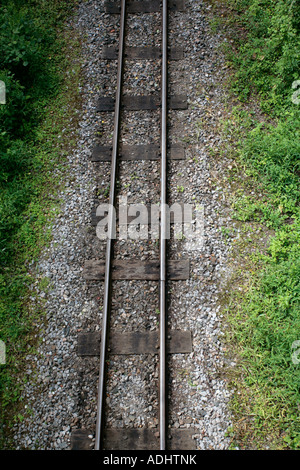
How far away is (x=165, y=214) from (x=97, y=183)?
1218mm

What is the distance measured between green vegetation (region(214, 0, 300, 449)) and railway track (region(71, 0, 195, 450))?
75 centimetres

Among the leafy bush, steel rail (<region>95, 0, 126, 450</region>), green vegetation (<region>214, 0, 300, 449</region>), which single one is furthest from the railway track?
the leafy bush

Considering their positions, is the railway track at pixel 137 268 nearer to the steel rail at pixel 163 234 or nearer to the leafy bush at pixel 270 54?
the steel rail at pixel 163 234

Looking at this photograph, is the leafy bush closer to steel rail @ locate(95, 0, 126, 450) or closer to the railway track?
the railway track

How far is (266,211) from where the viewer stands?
538 centimetres

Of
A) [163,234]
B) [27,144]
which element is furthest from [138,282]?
[27,144]

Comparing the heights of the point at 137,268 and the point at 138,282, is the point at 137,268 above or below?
above

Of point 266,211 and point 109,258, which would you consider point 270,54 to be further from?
point 109,258

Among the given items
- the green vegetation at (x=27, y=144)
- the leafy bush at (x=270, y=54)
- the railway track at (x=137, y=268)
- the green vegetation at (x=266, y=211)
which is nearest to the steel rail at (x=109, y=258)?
the railway track at (x=137, y=268)

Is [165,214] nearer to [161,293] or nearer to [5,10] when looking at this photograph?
[161,293]

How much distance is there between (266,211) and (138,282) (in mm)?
2174

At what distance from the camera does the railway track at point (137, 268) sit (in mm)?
4152
